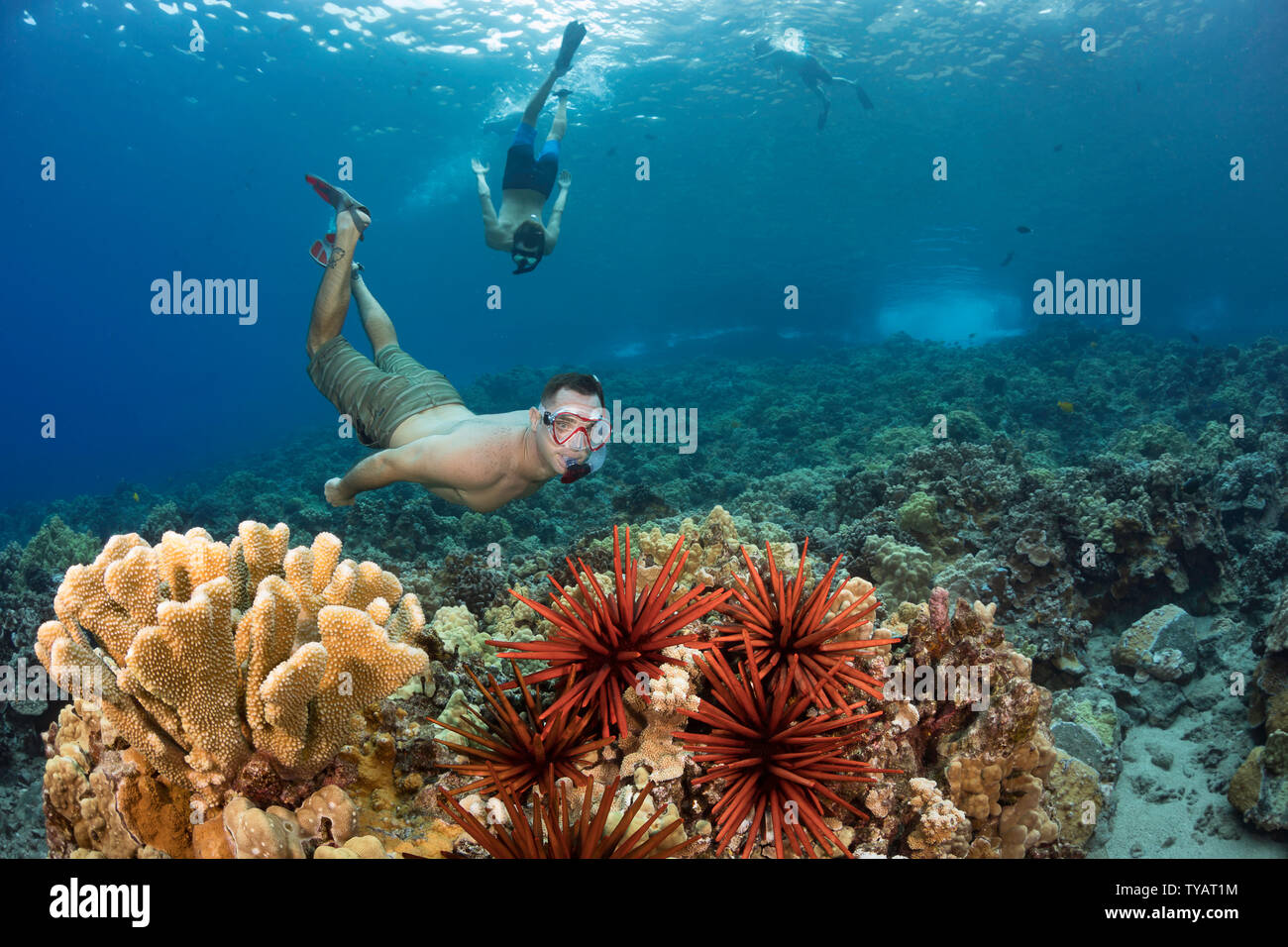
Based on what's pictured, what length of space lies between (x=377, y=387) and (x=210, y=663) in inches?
180

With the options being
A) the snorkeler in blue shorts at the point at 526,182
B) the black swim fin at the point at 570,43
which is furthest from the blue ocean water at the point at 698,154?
the snorkeler in blue shorts at the point at 526,182

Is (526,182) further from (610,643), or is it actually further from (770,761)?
(770,761)

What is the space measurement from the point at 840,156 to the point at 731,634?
44.3 metres

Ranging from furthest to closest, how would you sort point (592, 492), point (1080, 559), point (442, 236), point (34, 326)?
point (34, 326)
point (442, 236)
point (592, 492)
point (1080, 559)

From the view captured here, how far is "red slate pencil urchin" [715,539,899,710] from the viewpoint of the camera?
226cm

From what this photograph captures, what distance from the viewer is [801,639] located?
2.31m

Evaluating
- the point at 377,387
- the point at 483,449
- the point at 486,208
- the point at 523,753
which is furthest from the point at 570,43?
the point at 523,753

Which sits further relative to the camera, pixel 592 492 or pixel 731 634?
pixel 592 492

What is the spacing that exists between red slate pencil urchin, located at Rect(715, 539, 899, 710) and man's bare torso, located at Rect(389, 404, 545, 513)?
2879mm

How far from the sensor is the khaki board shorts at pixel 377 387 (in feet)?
19.6

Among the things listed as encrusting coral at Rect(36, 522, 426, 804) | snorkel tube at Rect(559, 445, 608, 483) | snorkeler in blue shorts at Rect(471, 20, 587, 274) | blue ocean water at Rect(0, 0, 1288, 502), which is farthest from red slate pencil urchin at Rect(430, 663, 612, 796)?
blue ocean water at Rect(0, 0, 1288, 502)

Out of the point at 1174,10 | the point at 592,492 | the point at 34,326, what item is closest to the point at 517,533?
the point at 592,492

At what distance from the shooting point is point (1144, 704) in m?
5.07
